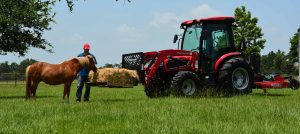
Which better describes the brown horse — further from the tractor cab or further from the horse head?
the tractor cab

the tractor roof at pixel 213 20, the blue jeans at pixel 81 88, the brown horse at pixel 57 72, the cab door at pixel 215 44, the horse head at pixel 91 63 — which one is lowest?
the blue jeans at pixel 81 88

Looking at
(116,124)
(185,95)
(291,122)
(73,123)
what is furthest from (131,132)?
(185,95)

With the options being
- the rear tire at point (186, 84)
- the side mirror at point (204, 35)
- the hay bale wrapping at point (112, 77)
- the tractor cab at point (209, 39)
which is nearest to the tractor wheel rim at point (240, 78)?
the tractor cab at point (209, 39)

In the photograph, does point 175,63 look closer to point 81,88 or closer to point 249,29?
point 81,88

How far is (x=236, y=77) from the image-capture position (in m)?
15.8

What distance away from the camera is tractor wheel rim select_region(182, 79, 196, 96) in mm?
14641

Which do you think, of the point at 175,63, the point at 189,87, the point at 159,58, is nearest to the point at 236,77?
the point at 189,87

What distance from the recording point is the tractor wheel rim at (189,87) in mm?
14641

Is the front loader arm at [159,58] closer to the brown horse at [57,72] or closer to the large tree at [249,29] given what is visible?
the brown horse at [57,72]

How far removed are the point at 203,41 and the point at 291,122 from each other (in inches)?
340

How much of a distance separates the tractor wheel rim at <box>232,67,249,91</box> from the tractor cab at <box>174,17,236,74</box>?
0.80m

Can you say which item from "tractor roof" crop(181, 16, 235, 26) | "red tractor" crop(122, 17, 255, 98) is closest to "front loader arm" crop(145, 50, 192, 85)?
"red tractor" crop(122, 17, 255, 98)

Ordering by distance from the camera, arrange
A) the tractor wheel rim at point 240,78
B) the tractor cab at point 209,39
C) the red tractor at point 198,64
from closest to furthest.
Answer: the red tractor at point 198,64
the tractor cab at point 209,39
the tractor wheel rim at point 240,78

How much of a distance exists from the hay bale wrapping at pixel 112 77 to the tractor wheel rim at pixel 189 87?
6.32ft
